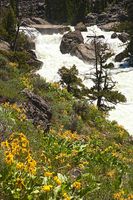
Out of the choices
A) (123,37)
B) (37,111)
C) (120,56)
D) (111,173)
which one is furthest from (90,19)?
(111,173)

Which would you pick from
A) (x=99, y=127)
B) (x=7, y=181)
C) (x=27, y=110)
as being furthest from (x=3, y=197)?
(x=99, y=127)

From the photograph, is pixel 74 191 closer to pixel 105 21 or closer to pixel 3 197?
pixel 3 197

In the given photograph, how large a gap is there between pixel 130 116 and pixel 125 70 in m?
15.2

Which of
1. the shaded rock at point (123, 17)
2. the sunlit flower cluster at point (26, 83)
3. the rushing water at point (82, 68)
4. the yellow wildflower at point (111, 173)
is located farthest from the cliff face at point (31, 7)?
the yellow wildflower at point (111, 173)

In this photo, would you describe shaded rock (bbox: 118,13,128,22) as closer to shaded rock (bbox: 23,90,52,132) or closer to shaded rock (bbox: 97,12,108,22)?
shaded rock (bbox: 97,12,108,22)

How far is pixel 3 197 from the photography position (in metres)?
5.79

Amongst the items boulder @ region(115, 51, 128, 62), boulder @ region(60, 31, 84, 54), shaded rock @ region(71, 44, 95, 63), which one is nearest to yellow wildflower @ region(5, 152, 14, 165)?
shaded rock @ region(71, 44, 95, 63)

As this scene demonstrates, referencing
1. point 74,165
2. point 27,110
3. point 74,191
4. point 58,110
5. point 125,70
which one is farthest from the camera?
point 125,70

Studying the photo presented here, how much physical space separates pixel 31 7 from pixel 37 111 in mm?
94217

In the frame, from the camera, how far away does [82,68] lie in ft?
158

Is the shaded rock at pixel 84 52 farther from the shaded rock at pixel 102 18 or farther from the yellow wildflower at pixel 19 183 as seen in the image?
the yellow wildflower at pixel 19 183

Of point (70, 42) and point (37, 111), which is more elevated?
point (70, 42)

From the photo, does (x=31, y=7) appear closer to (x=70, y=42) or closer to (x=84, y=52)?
(x=70, y=42)

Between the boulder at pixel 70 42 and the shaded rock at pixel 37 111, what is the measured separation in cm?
4043
